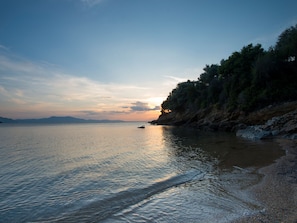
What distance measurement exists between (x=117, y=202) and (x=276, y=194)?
612 centimetres

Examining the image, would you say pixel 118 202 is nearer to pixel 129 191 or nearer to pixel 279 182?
pixel 129 191

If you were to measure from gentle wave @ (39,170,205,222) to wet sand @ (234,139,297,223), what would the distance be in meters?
3.44

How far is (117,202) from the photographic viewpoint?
8.74 m

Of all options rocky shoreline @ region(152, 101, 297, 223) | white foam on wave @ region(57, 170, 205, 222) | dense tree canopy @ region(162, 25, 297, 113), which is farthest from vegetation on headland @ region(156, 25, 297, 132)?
white foam on wave @ region(57, 170, 205, 222)

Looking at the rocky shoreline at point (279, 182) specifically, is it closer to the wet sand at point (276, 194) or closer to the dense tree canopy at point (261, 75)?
the wet sand at point (276, 194)

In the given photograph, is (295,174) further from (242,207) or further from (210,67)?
(210,67)

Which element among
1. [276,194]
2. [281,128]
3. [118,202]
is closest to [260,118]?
[281,128]

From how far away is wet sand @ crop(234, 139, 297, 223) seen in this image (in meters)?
6.42

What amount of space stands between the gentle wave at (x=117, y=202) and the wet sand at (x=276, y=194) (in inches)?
135

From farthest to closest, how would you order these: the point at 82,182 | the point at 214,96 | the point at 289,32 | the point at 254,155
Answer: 1. the point at 214,96
2. the point at 289,32
3. the point at 254,155
4. the point at 82,182

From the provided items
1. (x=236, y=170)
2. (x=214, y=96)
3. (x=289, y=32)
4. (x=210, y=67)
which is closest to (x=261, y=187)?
(x=236, y=170)

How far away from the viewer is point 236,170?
42.9 ft

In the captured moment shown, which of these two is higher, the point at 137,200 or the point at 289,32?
the point at 289,32

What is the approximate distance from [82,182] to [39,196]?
251 centimetres
